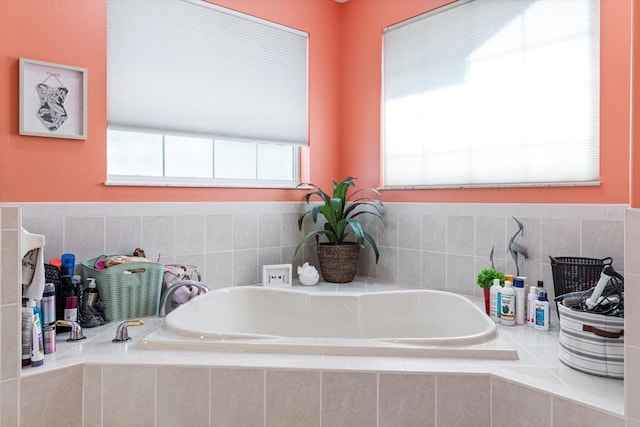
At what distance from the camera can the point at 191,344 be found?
1.69 meters

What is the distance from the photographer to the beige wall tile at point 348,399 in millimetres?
1506

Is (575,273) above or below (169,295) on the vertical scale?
above

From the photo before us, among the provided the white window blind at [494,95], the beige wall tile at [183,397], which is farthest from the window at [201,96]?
the beige wall tile at [183,397]

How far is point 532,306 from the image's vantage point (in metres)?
2.04

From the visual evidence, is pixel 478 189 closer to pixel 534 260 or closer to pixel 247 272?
pixel 534 260

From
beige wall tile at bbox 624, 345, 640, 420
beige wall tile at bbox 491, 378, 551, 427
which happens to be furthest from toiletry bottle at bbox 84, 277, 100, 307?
beige wall tile at bbox 624, 345, 640, 420

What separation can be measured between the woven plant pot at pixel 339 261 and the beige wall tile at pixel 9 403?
1.87 meters

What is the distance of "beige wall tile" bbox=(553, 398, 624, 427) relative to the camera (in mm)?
1265

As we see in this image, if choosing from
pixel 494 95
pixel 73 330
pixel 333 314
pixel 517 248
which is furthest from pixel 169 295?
pixel 494 95

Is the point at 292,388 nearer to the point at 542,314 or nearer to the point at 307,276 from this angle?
the point at 542,314

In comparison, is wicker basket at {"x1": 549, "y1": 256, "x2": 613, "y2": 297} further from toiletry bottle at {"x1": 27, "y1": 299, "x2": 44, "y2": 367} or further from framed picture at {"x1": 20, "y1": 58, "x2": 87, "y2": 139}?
framed picture at {"x1": 20, "y1": 58, "x2": 87, "y2": 139}

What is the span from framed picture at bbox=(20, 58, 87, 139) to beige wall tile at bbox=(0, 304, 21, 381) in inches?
37.9

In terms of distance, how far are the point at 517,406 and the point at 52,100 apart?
2405mm

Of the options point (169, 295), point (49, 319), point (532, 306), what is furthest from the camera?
point (169, 295)
